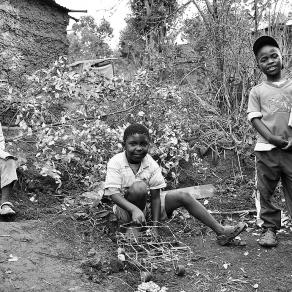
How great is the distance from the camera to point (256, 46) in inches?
134

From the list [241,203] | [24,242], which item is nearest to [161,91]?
[241,203]

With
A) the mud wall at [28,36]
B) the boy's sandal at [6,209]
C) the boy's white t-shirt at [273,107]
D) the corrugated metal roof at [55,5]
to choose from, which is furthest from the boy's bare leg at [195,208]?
the corrugated metal roof at [55,5]

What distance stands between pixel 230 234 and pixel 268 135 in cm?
83

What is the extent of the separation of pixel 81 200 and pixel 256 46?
2.21 m

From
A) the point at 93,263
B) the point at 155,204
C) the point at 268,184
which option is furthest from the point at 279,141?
the point at 93,263

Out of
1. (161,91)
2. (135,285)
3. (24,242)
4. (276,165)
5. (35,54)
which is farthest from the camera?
(35,54)

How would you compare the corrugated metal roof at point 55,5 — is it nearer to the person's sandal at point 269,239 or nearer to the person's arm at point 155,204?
the person's arm at point 155,204

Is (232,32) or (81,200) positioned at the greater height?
(232,32)

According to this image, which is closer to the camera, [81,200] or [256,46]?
[256,46]

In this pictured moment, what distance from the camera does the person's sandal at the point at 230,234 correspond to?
10.2ft

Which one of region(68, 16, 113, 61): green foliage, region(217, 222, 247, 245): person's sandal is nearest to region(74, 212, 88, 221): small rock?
region(217, 222, 247, 245): person's sandal

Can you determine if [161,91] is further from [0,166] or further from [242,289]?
[242,289]

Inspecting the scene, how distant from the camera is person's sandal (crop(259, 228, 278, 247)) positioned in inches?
125

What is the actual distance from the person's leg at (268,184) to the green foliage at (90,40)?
18.9 m
